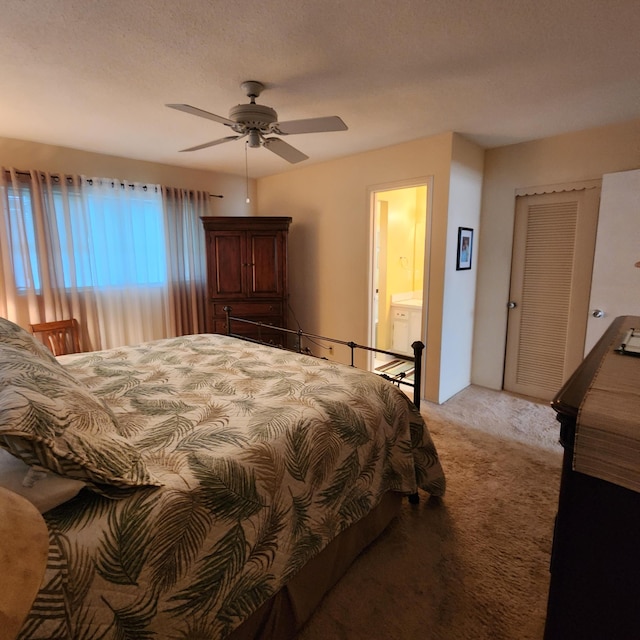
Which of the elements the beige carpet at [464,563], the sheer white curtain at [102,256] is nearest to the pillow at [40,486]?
the beige carpet at [464,563]

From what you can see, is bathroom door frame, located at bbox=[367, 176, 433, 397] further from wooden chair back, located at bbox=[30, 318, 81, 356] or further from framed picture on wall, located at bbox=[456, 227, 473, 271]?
wooden chair back, located at bbox=[30, 318, 81, 356]

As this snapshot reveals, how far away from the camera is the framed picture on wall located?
345 cm

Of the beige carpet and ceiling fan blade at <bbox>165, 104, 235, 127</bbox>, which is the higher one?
ceiling fan blade at <bbox>165, 104, 235, 127</bbox>

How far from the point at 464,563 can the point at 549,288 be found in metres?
2.66

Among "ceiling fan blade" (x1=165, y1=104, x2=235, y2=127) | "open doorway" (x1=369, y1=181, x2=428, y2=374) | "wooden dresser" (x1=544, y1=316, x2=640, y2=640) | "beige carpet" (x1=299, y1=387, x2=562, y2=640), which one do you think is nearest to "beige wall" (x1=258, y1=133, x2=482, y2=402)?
"open doorway" (x1=369, y1=181, x2=428, y2=374)

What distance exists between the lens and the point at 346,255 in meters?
4.12

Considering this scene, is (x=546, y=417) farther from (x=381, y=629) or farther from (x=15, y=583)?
(x=15, y=583)

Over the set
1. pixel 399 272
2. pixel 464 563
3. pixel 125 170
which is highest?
pixel 125 170

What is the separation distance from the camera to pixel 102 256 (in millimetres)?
3805

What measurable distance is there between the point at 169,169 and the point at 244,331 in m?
2.03

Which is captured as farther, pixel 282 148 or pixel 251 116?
pixel 282 148

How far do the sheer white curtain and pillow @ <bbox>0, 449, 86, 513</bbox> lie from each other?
3165 millimetres

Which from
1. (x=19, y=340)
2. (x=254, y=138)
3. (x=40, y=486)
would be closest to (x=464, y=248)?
(x=254, y=138)

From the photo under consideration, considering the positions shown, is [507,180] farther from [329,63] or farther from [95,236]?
[95,236]
